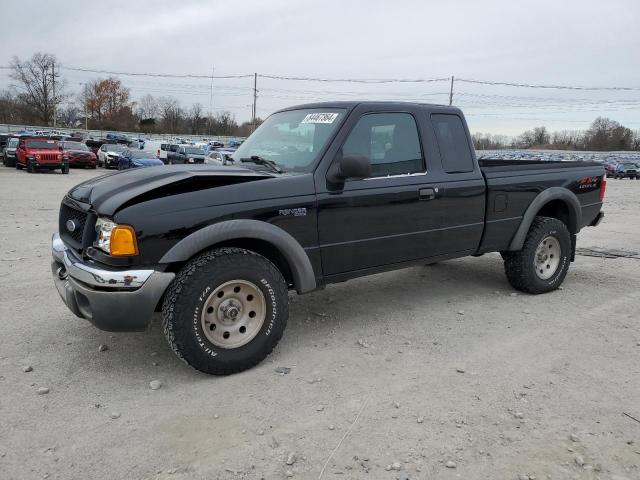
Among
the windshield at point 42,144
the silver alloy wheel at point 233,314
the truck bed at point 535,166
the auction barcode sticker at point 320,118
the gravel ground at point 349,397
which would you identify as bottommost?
the gravel ground at point 349,397

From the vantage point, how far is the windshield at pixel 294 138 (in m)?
4.16

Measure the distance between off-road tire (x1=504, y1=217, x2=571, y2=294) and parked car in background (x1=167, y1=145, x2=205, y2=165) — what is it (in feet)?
89.2

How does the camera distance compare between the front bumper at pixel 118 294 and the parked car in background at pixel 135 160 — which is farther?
the parked car in background at pixel 135 160

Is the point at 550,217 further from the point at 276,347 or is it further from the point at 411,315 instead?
the point at 276,347

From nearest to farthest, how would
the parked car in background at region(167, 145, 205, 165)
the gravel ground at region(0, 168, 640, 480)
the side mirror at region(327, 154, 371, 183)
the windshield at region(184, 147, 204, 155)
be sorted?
the gravel ground at region(0, 168, 640, 480) < the side mirror at region(327, 154, 371, 183) < the parked car in background at region(167, 145, 205, 165) < the windshield at region(184, 147, 204, 155)

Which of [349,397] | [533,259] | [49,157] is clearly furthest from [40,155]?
[349,397]

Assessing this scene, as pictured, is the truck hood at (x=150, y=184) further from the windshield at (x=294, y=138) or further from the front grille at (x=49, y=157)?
the front grille at (x=49, y=157)

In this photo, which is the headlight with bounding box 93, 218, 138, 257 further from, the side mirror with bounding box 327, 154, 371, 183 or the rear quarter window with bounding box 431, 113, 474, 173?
the rear quarter window with bounding box 431, 113, 474, 173

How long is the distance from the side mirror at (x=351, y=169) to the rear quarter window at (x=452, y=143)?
47.3 inches

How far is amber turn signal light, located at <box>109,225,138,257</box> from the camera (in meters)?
3.21

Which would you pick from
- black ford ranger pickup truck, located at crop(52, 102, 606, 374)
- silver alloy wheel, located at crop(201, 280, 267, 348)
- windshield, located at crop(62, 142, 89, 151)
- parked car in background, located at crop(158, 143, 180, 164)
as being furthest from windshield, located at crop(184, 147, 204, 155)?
silver alloy wheel, located at crop(201, 280, 267, 348)

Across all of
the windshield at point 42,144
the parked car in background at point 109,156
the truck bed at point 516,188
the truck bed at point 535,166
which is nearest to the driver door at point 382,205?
the truck bed at point 516,188

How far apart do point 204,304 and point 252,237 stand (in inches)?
22.2

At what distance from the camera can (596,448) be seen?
281cm
